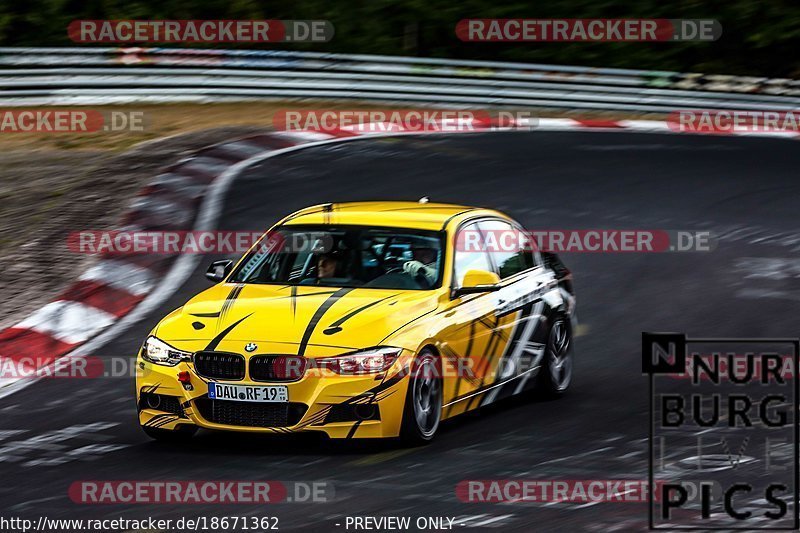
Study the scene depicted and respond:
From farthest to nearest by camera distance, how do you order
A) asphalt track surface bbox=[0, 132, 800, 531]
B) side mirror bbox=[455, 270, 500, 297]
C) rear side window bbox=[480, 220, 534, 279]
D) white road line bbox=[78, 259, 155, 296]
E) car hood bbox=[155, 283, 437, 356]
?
white road line bbox=[78, 259, 155, 296] < rear side window bbox=[480, 220, 534, 279] < side mirror bbox=[455, 270, 500, 297] < car hood bbox=[155, 283, 437, 356] < asphalt track surface bbox=[0, 132, 800, 531]

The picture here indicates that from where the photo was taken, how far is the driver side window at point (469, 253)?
30.5 ft

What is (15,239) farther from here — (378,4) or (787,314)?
(378,4)

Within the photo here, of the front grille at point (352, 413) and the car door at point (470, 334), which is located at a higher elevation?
the car door at point (470, 334)

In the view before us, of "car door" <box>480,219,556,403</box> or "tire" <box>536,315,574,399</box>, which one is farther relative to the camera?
"tire" <box>536,315,574,399</box>

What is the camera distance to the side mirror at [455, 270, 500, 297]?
29.6 feet

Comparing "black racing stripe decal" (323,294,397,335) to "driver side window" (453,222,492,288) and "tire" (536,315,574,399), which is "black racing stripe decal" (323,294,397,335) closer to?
"driver side window" (453,222,492,288)

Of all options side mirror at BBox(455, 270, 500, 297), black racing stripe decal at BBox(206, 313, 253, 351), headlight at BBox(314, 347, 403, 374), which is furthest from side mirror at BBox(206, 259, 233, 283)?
headlight at BBox(314, 347, 403, 374)

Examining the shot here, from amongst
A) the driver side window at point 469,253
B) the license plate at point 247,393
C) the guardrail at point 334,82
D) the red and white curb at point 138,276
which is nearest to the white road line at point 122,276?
the red and white curb at point 138,276

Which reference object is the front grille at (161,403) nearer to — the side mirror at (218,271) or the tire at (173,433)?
the tire at (173,433)

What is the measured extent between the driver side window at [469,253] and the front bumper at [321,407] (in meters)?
1.23

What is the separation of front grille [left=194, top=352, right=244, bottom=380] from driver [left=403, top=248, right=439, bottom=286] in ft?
4.77

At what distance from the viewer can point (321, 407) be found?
8062mm

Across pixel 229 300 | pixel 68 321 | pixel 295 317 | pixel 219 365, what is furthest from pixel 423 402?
pixel 68 321

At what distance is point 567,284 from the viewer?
10.7 m
